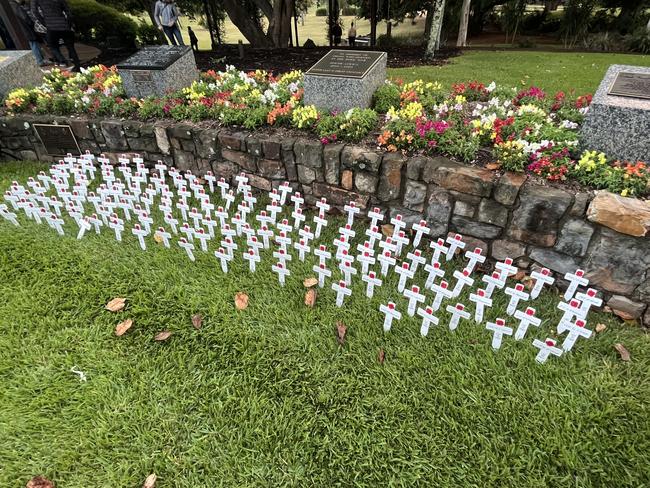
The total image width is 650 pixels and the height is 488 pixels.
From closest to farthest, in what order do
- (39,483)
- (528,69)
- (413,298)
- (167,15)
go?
(39,483), (413,298), (528,69), (167,15)

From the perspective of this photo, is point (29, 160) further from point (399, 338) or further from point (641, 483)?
point (641, 483)

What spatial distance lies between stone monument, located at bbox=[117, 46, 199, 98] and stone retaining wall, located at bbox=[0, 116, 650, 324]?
0.67m

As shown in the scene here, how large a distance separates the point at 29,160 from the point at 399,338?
5796 millimetres

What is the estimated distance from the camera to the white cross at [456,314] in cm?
246

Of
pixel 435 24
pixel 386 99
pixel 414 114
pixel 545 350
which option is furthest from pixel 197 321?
pixel 435 24

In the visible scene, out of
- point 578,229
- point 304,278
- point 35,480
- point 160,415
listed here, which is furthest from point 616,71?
point 35,480

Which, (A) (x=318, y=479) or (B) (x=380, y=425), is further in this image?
(B) (x=380, y=425)

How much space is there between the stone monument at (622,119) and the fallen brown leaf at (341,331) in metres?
2.47

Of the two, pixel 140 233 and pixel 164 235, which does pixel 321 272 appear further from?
pixel 140 233

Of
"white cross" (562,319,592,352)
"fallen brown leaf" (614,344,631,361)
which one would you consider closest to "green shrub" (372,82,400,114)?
"white cross" (562,319,592,352)

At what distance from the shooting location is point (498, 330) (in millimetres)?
2391

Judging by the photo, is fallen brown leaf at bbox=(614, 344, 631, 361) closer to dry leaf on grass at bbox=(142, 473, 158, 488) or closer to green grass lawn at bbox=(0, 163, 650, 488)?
green grass lawn at bbox=(0, 163, 650, 488)

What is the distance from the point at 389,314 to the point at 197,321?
1.41 m

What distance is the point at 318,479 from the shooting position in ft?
6.61
